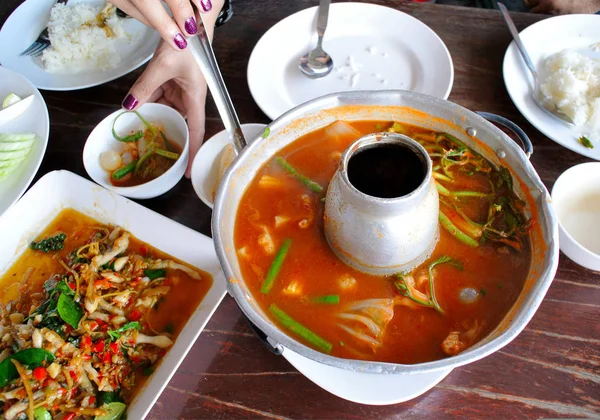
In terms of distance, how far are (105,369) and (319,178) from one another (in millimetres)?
954

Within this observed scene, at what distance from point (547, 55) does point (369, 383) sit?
6.08 feet

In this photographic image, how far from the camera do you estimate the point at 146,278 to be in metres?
1.67

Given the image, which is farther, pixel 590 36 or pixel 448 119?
pixel 590 36

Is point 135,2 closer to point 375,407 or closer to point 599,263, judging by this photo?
point 375,407

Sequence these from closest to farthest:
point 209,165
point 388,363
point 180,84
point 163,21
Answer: point 388,363, point 163,21, point 209,165, point 180,84

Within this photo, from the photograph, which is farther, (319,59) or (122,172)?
(319,59)

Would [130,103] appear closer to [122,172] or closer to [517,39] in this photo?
[122,172]

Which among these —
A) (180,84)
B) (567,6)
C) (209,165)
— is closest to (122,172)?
(209,165)

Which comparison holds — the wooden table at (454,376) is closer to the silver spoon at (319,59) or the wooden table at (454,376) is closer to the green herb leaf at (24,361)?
the green herb leaf at (24,361)

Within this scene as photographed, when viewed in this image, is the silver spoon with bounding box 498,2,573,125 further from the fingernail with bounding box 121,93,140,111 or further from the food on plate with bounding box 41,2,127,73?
the food on plate with bounding box 41,2,127,73

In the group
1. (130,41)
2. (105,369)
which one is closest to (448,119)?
(105,369)

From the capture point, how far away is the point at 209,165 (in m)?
1.81

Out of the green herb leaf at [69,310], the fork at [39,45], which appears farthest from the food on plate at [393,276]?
the fork at [39,45]

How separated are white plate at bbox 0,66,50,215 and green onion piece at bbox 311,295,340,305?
4.39 feet
